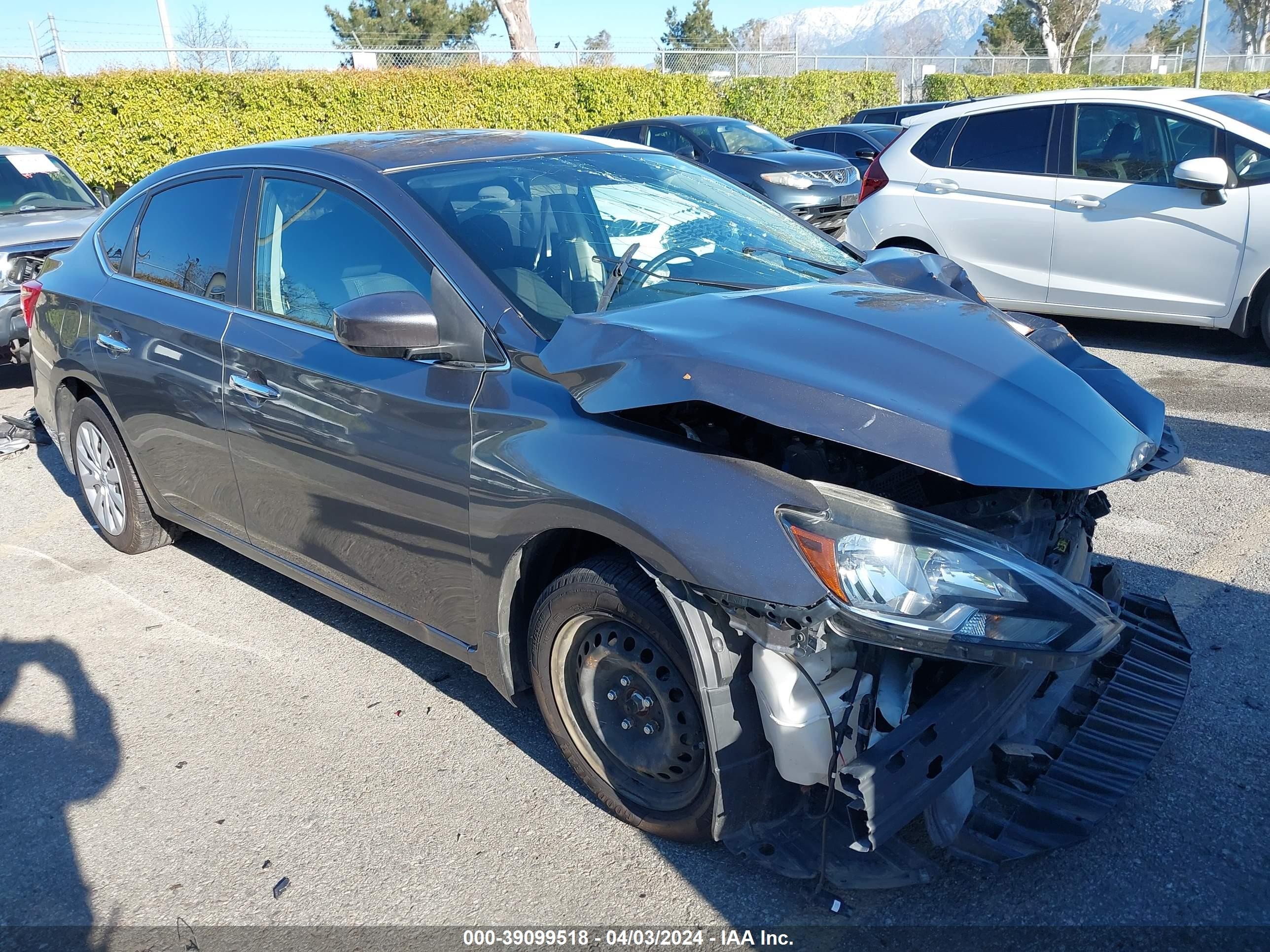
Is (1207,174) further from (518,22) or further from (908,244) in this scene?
(518,22)

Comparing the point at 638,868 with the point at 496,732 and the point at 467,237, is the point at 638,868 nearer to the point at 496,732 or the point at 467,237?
the point at 496,732

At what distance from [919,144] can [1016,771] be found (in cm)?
644

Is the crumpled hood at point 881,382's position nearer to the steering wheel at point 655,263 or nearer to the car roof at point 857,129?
the steering wheel at point 655,263

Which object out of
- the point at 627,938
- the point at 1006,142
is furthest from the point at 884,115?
the point at 627,938

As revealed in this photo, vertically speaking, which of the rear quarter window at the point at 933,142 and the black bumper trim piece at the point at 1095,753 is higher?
the rear quarter window at the point at 933,142

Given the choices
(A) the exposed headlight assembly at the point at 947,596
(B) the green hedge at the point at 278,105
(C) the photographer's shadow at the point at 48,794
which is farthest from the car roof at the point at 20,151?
(A) the exposed headlight assembly at the point at 947,596

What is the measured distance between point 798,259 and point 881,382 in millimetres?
1258

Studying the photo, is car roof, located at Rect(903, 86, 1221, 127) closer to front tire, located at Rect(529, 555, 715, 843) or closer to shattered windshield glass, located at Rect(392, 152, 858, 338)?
shattered windshield glass, located at Rect(392, 152, 858, 338)

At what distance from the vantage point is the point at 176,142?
16.1 meters

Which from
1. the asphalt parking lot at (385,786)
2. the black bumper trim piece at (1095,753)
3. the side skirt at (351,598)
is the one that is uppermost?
the side skirt at (351,598)

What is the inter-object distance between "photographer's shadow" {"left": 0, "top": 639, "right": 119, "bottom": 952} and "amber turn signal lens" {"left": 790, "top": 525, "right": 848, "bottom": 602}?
78.0 inches

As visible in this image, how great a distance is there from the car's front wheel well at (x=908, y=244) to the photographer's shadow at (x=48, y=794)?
243 inches

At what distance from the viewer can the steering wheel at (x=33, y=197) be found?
9187mm

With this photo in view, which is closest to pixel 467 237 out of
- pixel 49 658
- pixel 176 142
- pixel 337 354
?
pixel 337 354
